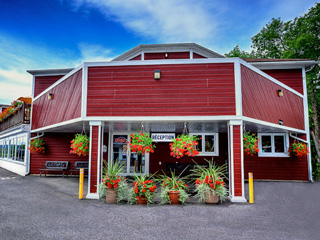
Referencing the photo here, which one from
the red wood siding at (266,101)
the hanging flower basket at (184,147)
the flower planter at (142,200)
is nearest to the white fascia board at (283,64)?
the red wood siding at (266,101)

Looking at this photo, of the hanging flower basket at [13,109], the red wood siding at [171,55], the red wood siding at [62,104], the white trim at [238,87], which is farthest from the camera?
the hanging flower basket at [13,109]

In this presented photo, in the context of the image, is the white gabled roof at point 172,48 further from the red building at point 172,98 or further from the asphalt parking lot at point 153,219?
the asphalt parking lot at point 153,219

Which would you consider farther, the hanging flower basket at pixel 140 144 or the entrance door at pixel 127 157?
the entrance door at pixel 127 157

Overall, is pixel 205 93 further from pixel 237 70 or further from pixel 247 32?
pixel 247 32

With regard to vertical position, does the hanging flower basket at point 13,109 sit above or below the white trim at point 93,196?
above

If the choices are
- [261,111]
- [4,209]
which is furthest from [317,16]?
[4,209]

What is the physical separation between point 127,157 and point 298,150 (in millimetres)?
7810

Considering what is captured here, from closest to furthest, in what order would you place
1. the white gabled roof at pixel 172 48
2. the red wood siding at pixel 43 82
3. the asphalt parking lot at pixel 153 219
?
the asphalt parking lot at pixel 153 219 < the white gabled roof at pixel 172 48 < the red wood siding at pixel 43 82

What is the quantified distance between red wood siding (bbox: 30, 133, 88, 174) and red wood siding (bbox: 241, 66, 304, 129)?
8635 millimetres

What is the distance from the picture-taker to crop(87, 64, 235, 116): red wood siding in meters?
6.92

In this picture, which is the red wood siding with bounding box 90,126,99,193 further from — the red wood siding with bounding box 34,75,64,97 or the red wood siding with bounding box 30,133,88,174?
the red wood siding with bounding box 34,75,64,97

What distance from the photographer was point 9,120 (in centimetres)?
1571

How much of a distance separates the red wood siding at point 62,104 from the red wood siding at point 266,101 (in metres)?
5.13

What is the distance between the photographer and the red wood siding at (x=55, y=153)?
1228 cm
